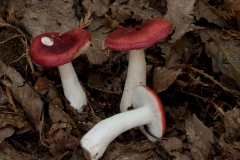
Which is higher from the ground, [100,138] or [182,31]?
[182,31]

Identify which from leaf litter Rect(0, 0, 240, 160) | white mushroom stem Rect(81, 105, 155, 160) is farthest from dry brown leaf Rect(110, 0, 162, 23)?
white mushroom stem Rect(81, 105, 155, 160)

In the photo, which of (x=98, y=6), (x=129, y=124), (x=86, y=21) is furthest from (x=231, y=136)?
→ (x=98, y=6)

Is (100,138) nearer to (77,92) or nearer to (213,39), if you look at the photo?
(77,92)

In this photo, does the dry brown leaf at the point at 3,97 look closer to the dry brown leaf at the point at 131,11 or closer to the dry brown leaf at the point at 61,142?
the dry brown leaf at the point at 61,142

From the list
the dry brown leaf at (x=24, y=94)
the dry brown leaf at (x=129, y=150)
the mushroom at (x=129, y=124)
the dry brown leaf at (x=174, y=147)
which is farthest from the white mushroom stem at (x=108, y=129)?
the dry brown leaf at (x=24, y=94)

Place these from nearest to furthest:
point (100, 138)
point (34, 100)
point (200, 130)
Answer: point (100, 138)
point (200, 130)
point (34, 100)

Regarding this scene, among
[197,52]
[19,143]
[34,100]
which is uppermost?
[197,52]

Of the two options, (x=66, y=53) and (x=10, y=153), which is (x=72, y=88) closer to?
(x=66, y=53)

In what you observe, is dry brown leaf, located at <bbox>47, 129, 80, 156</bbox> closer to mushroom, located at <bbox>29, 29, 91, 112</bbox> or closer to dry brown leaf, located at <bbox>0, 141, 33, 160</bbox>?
dry brown leaf, located at <bbox>0, 141, 33, 160</bbox>

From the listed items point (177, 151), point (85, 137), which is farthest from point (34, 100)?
point (177, 151)
